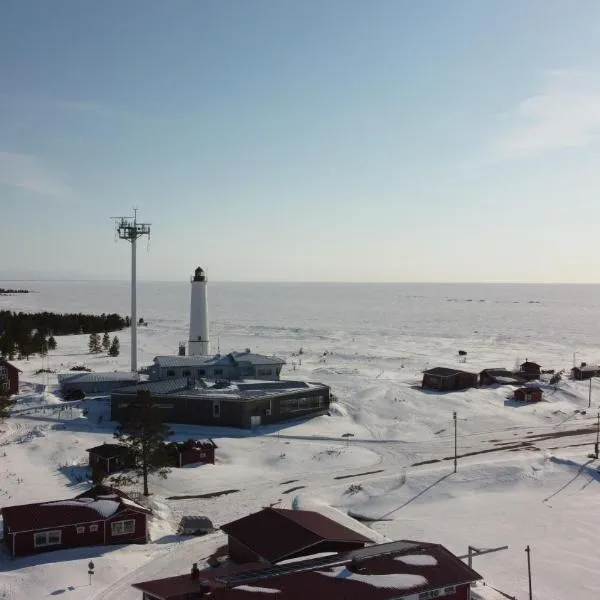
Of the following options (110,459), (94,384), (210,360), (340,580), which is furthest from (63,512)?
(210,360)

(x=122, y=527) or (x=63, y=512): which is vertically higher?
(x=63, y=512)

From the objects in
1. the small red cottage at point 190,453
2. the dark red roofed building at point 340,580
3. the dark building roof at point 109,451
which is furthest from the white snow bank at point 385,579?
the small red cottage at point 190,453

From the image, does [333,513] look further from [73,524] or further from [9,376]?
[9,376]

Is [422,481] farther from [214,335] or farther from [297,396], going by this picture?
[214,335]

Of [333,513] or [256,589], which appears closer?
[256,589]

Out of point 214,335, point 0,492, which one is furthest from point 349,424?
point 214,335

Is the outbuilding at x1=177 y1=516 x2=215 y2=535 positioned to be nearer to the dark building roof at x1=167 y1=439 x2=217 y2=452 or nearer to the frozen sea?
the dark building roof at x1=167 y1=439 x2=217 y2=452
